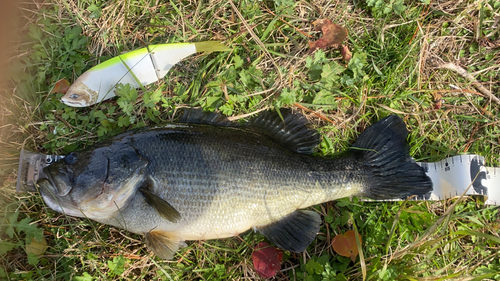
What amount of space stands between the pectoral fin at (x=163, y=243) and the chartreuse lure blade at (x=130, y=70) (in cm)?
154

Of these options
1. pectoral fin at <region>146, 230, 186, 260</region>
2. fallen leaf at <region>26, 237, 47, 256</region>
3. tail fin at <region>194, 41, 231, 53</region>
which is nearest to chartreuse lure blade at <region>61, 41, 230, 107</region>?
tail fin at <region>194, 41, 231, 53</region>

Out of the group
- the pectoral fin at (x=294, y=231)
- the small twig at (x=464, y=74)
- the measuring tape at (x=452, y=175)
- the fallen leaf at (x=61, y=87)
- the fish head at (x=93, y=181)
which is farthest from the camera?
the small twig at (x=464, y=74)

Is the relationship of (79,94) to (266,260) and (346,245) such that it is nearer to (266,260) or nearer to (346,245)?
(266,260)

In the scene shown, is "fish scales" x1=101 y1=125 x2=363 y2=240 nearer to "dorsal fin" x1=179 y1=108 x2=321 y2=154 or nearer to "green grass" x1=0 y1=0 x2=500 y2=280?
"dorsal fin" x1=179 y1=108 x2=321 y2=154

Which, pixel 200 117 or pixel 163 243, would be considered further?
pixel 200 117

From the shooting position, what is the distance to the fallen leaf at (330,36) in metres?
3.30

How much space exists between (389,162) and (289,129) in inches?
41.2

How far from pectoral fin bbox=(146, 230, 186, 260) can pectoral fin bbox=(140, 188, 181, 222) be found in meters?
0.29

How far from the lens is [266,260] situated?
2992 millimetres

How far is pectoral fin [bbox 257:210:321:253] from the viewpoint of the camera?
2.88 meters

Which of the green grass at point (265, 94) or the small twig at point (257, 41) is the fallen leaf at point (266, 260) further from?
the small twig at point (257, 41)

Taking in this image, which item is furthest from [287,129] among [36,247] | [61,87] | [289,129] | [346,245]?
[36,247]

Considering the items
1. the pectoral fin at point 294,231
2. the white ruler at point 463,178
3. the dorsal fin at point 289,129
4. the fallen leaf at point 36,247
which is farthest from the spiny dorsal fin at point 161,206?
the white ruler at point 463,178

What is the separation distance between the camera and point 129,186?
2.58 metres
